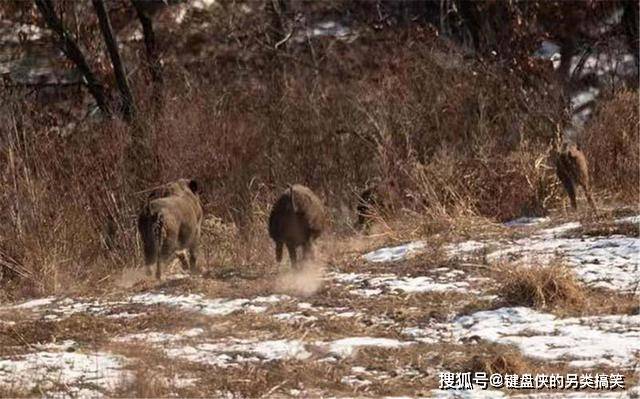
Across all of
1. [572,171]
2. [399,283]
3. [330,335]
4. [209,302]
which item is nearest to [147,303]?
[209,302]

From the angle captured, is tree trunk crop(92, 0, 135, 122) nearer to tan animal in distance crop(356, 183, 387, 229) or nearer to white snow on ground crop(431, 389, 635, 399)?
tan animal in distance crop(356, 183, 387, 229)

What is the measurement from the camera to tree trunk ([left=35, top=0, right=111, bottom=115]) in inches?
717

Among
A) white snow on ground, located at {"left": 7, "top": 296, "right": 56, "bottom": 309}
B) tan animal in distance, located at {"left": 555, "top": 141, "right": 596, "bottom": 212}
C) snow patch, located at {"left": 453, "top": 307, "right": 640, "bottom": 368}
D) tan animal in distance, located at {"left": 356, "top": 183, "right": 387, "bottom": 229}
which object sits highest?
tan animal in distance, located at {"left": 555, "top": 141, "right": 596, "bottom": 212}

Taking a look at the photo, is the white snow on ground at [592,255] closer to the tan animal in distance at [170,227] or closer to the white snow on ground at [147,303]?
the white snow on ground at [147,303]

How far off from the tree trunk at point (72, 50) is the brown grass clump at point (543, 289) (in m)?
10.6

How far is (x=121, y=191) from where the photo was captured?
15.1 m

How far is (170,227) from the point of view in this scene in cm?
1052

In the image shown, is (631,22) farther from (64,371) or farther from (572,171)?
(64,371)

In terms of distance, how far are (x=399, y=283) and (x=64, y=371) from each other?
3.57 m

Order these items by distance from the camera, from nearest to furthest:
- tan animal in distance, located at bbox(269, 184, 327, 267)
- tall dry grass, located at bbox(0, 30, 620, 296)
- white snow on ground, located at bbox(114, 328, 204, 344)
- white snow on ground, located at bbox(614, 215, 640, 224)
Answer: white snow on ground, located at bbox(114, 328, 204, 344) → tan animal in distance, located at bbox(269, 184, 327, 267) → white snow on ground, located at bbox(614, 215, 640, 224) → tall dry grass, located at bbox(0, 30, 620, 296)

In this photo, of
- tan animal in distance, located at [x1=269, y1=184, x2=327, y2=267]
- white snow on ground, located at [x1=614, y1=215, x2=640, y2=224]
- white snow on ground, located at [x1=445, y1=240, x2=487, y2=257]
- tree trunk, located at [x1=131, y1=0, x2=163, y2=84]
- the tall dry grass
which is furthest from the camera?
tree trunk, located at [x1=131, y1=0, x2=163, y2=84]

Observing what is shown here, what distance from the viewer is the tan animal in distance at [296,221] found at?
10359 millimetres

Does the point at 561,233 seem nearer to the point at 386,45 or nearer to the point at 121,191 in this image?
the point at 121,191

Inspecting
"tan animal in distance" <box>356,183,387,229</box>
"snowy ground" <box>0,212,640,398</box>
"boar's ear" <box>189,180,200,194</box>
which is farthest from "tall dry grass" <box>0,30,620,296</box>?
"snowy ground" <box>0,212,640,398</box>
